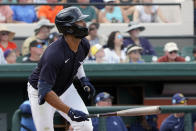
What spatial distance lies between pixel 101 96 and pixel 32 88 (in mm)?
2019

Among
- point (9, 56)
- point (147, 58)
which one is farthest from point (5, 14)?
point (147, 58)

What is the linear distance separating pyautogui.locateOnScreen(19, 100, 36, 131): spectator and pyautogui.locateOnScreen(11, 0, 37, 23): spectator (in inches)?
133

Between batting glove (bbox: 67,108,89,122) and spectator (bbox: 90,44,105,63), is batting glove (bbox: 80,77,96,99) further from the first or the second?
spectator (bbox: 90,44,105,63)

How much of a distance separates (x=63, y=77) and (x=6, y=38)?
133 inches

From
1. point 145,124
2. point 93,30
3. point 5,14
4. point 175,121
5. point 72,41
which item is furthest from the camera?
point 5,14

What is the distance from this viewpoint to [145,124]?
7.41 metres

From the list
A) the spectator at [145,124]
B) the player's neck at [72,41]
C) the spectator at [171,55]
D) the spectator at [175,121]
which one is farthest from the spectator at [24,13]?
the player's neck at [72,41]

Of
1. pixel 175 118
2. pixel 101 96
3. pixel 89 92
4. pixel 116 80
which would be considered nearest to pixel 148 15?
pixel 116 80

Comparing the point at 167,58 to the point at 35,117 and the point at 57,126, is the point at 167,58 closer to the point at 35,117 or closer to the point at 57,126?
the point at 57,126

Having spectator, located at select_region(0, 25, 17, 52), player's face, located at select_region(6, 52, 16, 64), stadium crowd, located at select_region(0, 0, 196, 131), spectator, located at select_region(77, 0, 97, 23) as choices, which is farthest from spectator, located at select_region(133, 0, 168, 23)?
player's face, located at select_region(6, 52, 16, 64)

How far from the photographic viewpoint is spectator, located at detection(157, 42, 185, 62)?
364 inches

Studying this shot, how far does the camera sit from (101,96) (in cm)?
816

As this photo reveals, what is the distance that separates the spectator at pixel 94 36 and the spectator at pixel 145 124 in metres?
2.22

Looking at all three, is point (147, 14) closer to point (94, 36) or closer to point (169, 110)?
point (94, 36)
